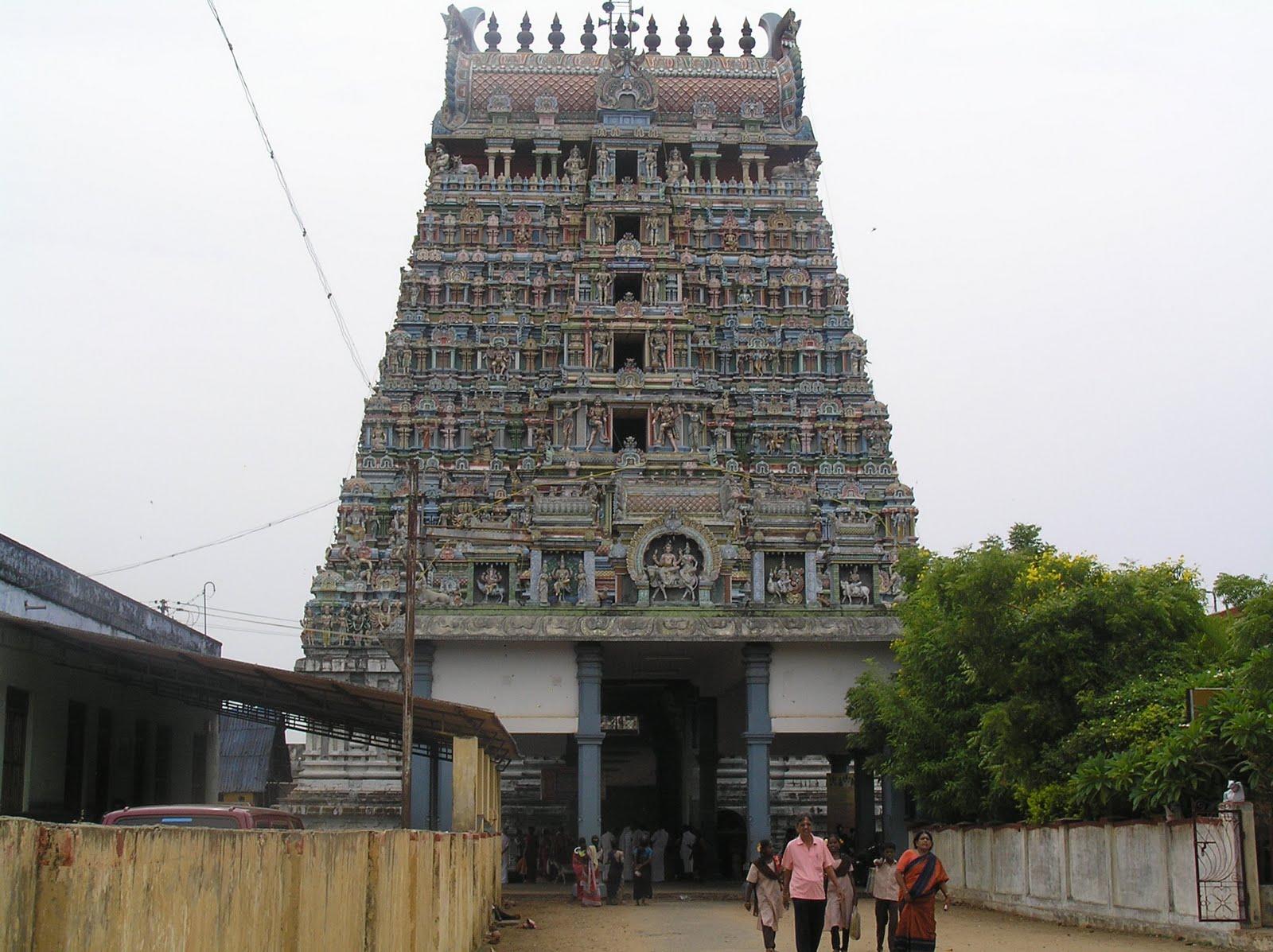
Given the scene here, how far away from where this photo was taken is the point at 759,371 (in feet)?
193

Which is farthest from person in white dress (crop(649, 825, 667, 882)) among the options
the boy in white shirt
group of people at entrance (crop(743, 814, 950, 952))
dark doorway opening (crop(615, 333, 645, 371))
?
dark doorway opening (crop(615, 333, 645, 371))

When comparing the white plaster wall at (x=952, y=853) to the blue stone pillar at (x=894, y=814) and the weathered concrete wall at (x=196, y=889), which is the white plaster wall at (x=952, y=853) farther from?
the weathered concrete wall at (x=196, y=889)

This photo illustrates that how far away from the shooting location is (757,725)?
29.5m

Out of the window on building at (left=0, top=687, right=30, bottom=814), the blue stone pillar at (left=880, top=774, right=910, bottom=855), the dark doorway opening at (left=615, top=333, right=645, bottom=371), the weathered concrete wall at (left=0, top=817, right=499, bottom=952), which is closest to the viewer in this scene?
the weathered concrete wall at (left=0, top=817, right=499, bottom=952)

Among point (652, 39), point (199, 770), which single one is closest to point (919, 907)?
point (199, 770)

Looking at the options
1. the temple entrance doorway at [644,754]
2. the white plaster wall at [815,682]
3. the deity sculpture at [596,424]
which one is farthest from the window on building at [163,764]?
the deity sculpture at [596,424]

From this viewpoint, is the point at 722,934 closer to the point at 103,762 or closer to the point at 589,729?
the point at 589,729

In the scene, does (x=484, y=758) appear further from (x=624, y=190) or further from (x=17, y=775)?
(x=624, y=190)

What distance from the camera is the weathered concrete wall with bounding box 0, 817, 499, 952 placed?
16.3 feet

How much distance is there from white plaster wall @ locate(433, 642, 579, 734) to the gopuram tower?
0.19ft

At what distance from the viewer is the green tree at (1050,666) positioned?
21.2 meters

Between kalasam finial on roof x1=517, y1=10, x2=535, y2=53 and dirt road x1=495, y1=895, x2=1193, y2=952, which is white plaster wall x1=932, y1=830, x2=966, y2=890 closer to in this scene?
dirt road x1=495, y1=895, x2=1193, y2=952

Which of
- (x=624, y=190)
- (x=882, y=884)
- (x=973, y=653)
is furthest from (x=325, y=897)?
(x=624, y=190)

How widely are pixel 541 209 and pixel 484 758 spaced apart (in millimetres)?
42615
